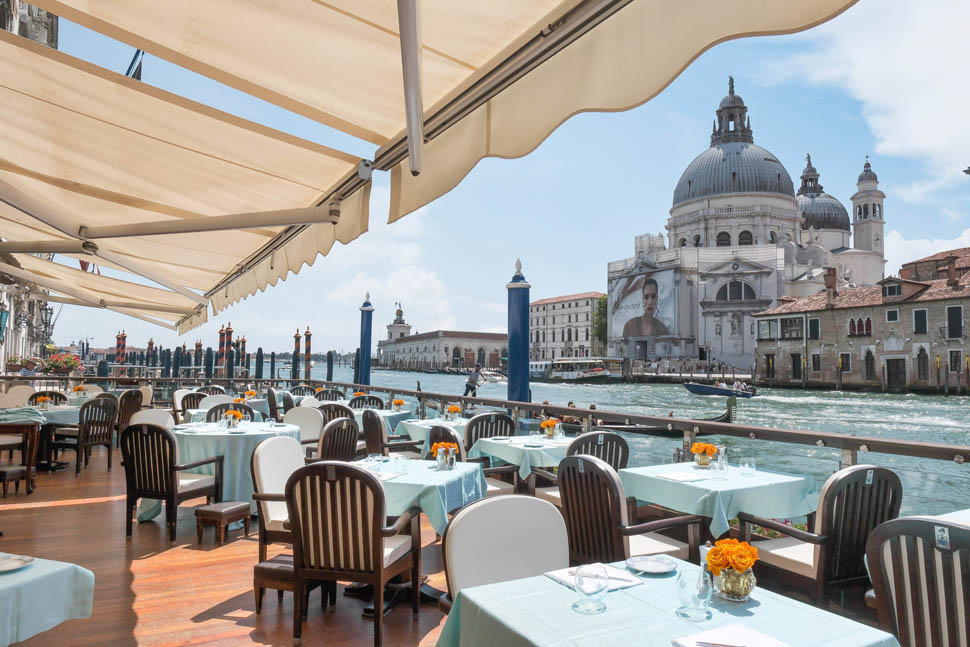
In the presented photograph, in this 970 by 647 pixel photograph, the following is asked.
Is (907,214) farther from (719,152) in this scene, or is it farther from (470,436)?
(470,436)

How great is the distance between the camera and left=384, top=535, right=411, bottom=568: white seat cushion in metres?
2.99

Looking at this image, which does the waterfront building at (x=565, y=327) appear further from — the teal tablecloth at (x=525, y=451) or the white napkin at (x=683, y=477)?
the white napkin at (x=683, y=477)

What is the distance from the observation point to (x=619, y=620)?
1.60 metres

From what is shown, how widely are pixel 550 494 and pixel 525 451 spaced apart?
40 centimetres

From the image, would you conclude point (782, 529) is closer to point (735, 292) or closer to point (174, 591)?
point (174, 591)

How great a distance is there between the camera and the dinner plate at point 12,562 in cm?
196

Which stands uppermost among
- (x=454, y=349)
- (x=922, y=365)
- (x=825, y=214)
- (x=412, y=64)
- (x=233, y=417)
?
(x=825, y=214)

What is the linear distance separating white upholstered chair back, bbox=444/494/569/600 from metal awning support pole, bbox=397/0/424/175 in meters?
1.31

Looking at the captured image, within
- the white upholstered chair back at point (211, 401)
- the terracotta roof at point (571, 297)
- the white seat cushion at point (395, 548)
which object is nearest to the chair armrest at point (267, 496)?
the white seat cushion at point (395, 548)

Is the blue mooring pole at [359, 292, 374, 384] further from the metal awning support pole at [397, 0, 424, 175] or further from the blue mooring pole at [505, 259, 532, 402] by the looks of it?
the metal awning support pole at [397, 0, 424, 175]

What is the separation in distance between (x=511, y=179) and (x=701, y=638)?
27.0ft

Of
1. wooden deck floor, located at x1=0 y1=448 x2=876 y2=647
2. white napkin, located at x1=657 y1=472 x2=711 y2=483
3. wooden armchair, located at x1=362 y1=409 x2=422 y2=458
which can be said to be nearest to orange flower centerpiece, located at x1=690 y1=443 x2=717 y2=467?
white napkin, located at x1=657 y1=472 x2=711 y2=483

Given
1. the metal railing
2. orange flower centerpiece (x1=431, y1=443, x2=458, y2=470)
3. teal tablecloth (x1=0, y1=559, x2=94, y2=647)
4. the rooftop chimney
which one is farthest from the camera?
the rooftop chimney

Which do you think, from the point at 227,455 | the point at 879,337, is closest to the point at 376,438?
the point at 227,455
